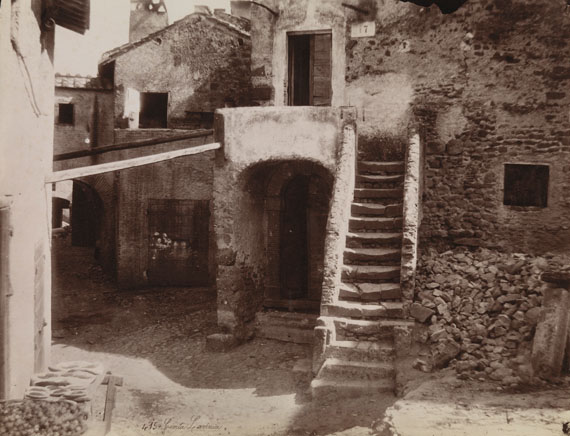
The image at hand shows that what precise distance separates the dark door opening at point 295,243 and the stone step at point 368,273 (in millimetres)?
3366

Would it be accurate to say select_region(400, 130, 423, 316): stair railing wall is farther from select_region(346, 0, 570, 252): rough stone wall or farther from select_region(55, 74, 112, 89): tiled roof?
select_region(55, 74, 112, 89): tiled roof

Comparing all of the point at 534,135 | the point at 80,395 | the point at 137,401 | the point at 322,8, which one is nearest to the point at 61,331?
the point at 137,401

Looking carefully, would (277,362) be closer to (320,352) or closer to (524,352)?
(320,352)

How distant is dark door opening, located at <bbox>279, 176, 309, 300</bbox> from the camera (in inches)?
495

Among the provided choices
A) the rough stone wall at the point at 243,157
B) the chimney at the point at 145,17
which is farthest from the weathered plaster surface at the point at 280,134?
the chimney at the point at 145,17

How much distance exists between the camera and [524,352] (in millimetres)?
7727

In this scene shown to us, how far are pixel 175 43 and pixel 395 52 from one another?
6535mm

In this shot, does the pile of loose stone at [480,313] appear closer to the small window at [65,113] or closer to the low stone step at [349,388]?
the low stone step at [349,388]

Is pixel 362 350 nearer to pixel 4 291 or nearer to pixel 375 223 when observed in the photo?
A: pixel 375 223

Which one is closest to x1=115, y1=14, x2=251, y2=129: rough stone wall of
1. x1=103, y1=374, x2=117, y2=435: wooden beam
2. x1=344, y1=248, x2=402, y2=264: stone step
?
x1=344, y1=248, x2=402, y2=264: stone step

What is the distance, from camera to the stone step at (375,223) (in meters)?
9.80

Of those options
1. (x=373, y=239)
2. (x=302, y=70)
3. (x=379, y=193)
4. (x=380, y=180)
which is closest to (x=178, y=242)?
(x=302, y=70)

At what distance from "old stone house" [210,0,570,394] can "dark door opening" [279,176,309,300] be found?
0.03 m

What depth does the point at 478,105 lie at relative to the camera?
37.1ft
